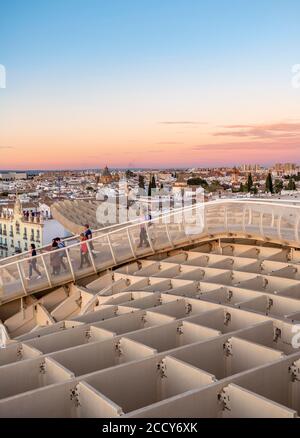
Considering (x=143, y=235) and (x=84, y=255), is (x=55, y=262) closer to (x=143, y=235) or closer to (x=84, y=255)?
(x=84, y=255)

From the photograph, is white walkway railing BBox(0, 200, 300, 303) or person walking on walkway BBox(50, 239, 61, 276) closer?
white walkway railing BBox(0, 200, 300, 303)

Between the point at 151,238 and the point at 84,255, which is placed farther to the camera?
the point at 151,238

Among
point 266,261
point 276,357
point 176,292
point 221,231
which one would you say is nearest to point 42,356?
point 276,357

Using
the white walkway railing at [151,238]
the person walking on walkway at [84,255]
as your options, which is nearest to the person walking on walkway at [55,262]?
the white walkway railing at [151,238]

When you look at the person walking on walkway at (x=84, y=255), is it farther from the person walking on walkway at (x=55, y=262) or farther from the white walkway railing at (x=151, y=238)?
the person walking on walkway at (x=55, y=262)

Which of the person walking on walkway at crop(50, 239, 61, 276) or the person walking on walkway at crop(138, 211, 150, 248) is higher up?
the person walking on walkway at crop(138, 211, 150, 248)

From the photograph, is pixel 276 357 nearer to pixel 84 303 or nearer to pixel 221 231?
pixel 84 303

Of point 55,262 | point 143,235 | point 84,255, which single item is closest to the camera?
point 55,262

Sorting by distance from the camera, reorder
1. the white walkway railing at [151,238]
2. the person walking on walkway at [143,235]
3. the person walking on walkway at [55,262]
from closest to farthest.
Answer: the white walkway railing at [151,238], the person walking on walkway at [55,262], the person walking on walkway at [143,235]

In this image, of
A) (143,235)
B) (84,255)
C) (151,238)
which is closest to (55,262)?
(84,255)

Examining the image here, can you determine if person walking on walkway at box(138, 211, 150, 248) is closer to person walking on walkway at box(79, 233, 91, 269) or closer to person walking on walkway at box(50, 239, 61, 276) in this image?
person walking on walkway at box(79, 233, 91, 269)

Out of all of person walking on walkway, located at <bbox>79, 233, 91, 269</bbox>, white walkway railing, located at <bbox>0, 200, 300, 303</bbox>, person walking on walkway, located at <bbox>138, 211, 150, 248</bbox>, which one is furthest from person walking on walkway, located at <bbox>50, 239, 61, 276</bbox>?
person walking on walkway, located at <bbox>138, 211, 150, 248</bbox>

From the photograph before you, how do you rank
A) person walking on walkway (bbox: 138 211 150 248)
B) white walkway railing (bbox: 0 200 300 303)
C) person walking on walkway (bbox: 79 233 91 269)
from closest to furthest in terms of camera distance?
white walkway railing (bbox: 0 200 300 303)
person walking on walkway (bbox: 79 233 91 269)
person walking on walkway (bbox: 138 211 150 248)

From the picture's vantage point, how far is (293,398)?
26.5 ft
